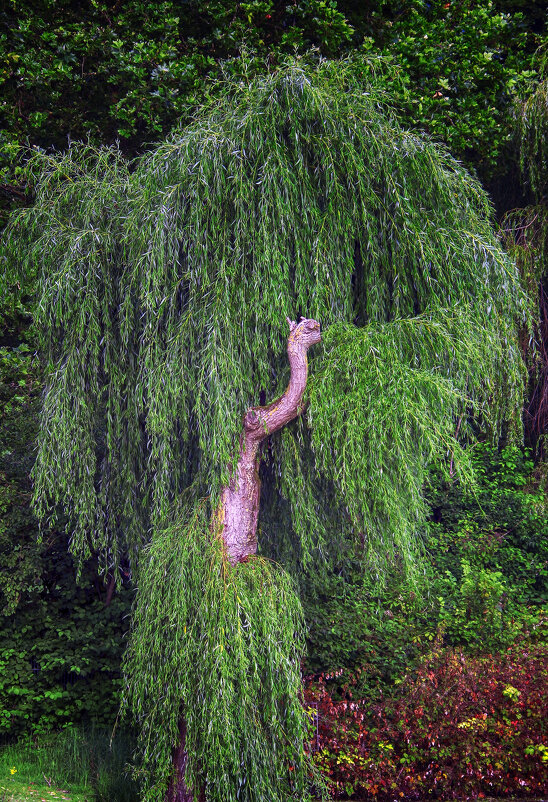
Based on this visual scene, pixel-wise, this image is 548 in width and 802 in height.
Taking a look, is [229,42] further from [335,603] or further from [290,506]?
[335,603]

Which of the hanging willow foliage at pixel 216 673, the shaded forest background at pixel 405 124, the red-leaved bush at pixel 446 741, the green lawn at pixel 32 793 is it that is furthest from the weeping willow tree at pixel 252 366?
the shaded forest background at pixel 405 124

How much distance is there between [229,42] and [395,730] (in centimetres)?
888

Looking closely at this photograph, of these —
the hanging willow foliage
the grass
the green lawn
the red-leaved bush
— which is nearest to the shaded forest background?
A: the red-leaved bush

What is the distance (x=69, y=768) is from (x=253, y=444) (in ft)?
14.5

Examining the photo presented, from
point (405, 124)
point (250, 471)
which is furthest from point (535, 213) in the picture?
point (250, 471)

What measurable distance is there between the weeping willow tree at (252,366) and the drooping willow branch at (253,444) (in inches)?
1.3

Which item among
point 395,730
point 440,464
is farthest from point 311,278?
point 395,730

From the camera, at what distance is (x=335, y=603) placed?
8406mm

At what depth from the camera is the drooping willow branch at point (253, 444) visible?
16.5 ft

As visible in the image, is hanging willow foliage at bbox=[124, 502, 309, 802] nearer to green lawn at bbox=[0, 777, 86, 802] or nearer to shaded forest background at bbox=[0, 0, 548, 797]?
green lawn at bbox=[0, 777, 86, 802]

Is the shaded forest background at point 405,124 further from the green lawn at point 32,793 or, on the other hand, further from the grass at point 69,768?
the green lawn at point 32,793

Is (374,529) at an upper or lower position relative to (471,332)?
lower

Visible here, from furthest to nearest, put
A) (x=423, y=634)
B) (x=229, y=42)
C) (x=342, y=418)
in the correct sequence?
(x=229, y=42), (x=423, y=634), (x=342, y=418)

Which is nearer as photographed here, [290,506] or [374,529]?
[374,529]
